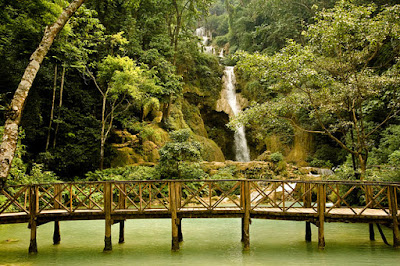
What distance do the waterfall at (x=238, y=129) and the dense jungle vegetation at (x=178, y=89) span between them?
66 centimetres

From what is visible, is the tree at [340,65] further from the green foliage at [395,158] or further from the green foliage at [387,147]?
the green foliage at [387,147]

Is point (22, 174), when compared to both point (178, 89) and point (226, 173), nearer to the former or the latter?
point (226, 173)

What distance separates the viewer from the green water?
8.01 m

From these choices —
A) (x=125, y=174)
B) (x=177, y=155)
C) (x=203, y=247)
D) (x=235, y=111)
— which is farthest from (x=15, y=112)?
(x=235, y=111)

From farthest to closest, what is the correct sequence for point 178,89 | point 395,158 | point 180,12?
point 180,12 < point 178,89 < point 395,158

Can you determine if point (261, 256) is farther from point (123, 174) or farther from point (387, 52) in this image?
point (387, 52)

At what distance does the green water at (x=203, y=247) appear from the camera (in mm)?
8008

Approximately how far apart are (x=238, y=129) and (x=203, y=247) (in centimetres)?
1974

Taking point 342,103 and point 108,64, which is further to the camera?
point 108,64

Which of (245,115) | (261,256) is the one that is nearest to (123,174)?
(245,115)

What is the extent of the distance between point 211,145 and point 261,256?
16.6 metres

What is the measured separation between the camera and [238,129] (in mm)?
28547

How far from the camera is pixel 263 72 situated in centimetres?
1371

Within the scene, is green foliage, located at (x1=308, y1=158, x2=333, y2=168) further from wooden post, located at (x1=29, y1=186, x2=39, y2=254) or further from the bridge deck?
wooden post, located at (x1=29, y1=186, x2=39, y2=254)
